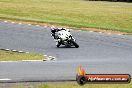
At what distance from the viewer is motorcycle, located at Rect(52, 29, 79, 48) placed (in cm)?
2682

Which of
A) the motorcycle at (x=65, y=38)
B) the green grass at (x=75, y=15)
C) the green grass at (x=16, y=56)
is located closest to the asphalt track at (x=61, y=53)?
the motorcycle at (x=65, y=38)

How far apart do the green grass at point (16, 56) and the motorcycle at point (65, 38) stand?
2824 mm

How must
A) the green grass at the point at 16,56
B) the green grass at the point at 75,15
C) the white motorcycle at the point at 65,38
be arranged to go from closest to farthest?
the green grass at the point at 16,56
the white motorcycle at the point at 65,38
the green grass at the point at 75,15

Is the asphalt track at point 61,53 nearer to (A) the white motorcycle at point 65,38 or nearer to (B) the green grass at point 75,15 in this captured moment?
(A) the white motorcycle at point 65,38

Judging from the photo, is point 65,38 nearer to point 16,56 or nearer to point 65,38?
point 65,38

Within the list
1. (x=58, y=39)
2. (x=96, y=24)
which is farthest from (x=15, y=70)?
(x=96, y=24)

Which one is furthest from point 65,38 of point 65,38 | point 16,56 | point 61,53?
point 16,56

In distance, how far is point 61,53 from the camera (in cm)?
2536

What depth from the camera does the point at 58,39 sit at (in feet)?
89.8

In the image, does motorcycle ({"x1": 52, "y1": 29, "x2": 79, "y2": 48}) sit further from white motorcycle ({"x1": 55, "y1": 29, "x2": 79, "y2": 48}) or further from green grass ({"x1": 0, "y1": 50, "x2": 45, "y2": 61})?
green grass ({"x1": 0, "y1": 50, "x2": 45, "y2": 61})

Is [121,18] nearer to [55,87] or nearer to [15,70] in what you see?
[15,70]

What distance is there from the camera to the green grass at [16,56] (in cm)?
2261

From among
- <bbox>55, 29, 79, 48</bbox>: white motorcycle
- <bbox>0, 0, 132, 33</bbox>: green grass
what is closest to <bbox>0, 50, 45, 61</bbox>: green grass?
<bbox>55, 29, 79, 48</bbox>: white motorcycle

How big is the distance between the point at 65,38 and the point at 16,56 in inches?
181
